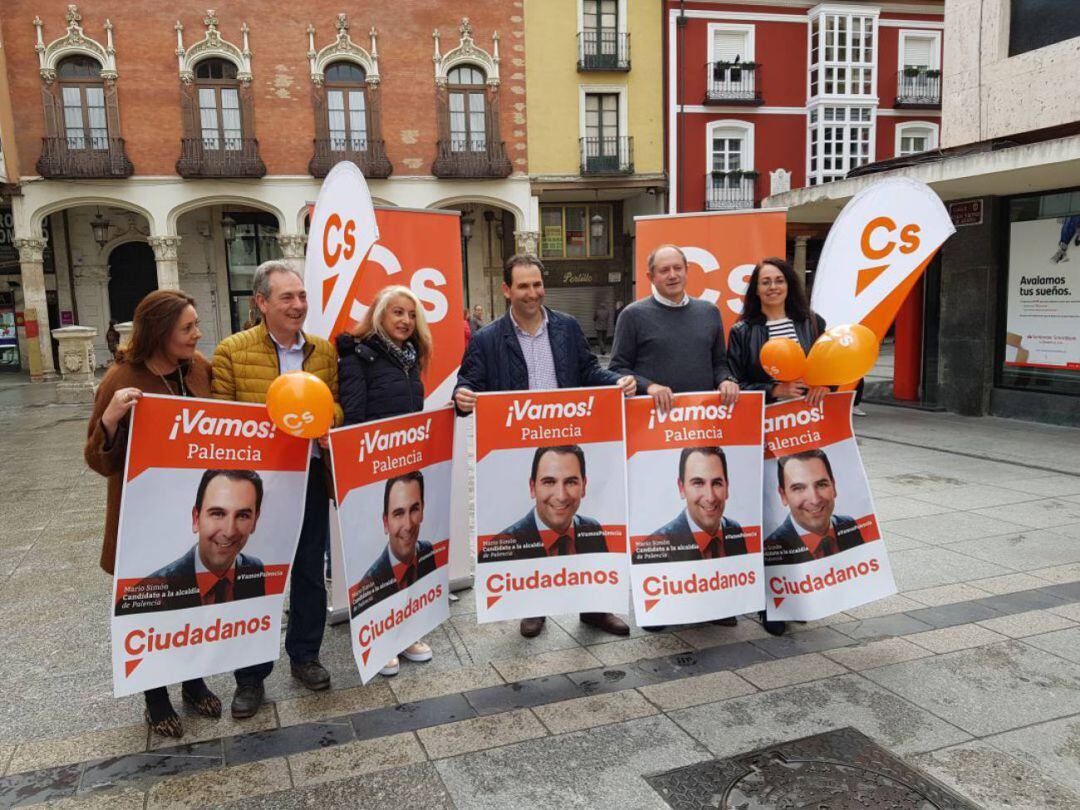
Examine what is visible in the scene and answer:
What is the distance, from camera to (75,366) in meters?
16.0

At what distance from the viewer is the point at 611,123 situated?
25.1 metres

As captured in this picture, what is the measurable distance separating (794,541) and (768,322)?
115 centimetres

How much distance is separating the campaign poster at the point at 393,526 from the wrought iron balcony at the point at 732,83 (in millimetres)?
24161

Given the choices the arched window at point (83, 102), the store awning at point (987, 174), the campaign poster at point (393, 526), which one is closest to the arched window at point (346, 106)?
the arched window at point (83, 102)

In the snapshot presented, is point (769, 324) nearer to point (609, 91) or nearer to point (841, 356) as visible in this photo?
point (841, 356)

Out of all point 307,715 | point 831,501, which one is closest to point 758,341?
point 831,501

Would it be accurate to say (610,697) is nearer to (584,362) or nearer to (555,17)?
(584,362)

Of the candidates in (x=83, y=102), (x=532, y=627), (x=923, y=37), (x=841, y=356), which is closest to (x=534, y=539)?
(x=532, y=627)

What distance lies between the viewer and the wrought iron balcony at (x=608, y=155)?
24766 mm

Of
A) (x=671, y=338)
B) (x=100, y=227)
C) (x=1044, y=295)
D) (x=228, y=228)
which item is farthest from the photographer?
(x=228, y=228)

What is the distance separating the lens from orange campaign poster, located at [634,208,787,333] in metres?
5.76

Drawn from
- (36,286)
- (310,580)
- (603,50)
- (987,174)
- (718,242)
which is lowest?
(310,580)

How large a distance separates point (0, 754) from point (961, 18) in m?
12.2

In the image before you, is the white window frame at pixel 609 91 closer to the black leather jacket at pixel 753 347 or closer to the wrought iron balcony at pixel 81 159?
the wrought iron balcony at pixel 81 159
